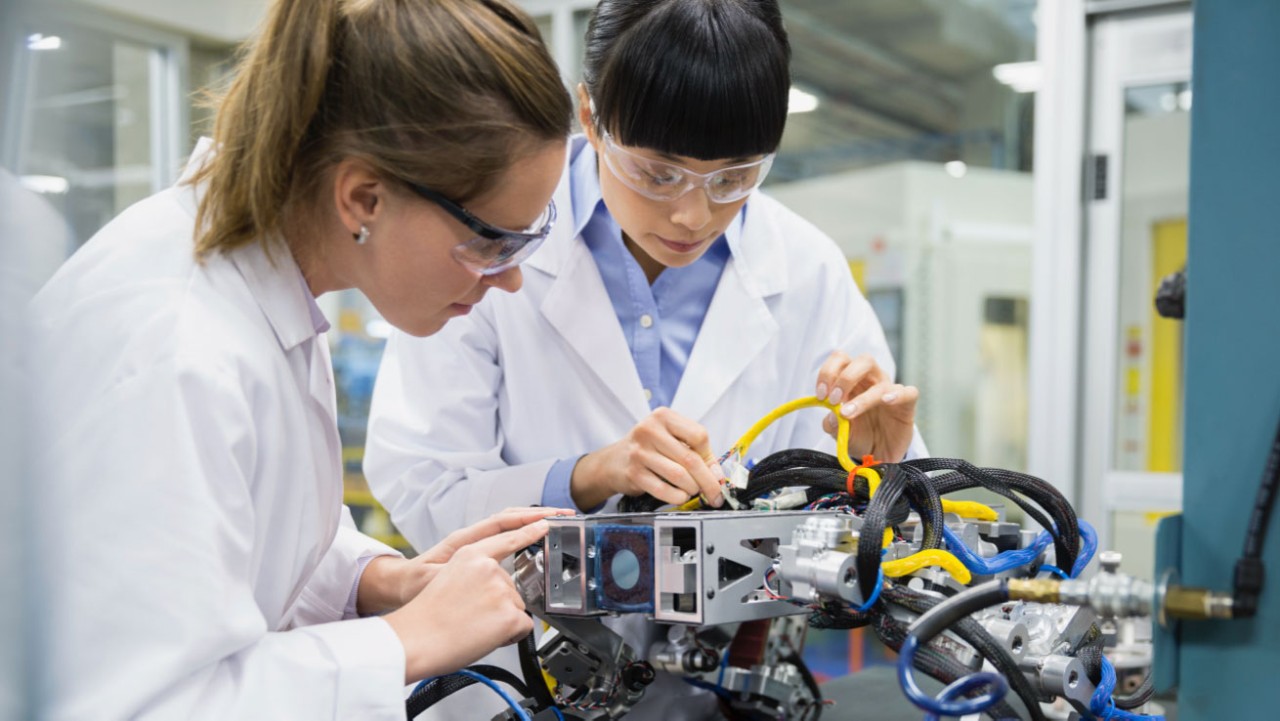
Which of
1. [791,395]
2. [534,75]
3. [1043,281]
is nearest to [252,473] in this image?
[534,75]

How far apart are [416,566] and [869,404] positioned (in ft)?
1.82

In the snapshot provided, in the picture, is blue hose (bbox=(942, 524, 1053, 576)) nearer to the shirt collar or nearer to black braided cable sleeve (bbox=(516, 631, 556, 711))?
black braided cable sleeve (bbox=(516, 631, 556, 711))

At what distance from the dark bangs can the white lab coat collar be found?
446 mm

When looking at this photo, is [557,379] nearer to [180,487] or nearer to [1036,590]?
[180,487]

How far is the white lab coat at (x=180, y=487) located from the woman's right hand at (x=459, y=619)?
0.08 feet

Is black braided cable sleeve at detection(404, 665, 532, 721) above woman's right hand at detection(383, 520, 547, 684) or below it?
below

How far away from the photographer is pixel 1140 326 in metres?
3.29

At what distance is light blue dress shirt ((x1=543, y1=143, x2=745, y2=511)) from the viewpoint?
5.05 ft

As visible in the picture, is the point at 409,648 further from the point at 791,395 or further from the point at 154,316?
the point at 791,395

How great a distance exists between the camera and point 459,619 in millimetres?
932

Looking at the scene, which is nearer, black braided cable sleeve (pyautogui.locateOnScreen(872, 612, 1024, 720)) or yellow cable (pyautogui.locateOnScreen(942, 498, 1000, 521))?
black braided cable sleeve (pyautogui.locateOnScreen(872, 612, 1024, 720))

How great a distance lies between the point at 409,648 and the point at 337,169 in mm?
426

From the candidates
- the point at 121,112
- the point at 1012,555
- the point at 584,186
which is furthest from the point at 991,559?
the point at 121,112

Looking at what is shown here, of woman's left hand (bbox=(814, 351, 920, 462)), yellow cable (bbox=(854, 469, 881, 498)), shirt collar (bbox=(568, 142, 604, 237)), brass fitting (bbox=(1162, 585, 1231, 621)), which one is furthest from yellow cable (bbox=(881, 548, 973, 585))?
shirt collar (bbox=(568, 142, 604, 237))
